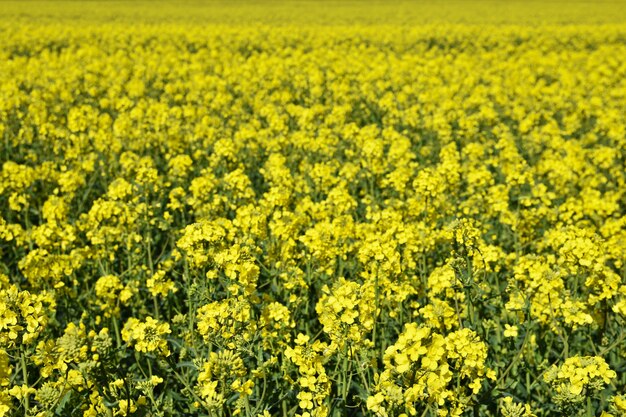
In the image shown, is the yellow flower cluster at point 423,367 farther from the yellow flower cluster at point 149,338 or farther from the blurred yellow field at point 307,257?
the yellow flower cluster at point 149,338

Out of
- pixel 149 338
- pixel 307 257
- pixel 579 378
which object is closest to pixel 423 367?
pixel 579 378

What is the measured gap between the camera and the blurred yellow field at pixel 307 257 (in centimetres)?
343

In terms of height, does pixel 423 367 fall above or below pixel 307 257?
above

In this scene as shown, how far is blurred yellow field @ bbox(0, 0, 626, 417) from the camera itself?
11.3 ft

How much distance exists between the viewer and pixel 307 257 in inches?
207

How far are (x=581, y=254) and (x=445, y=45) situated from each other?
79.5 ft

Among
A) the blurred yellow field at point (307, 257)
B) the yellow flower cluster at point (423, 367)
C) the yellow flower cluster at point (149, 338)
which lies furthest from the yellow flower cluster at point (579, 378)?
the yellow flower cluster at point (149, 338)

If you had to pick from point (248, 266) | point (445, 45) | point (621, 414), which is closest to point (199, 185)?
point (248, 266)


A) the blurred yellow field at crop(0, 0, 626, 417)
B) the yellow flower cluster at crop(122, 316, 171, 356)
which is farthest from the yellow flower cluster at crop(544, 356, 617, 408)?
the yellow flower cluster at crop(122, 316, 171, 356)

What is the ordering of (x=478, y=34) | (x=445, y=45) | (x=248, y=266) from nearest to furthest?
(x=248, y=266) < (x=445, y=45) < (x=478, y=34)

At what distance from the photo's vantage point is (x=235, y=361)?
3250 millimetres

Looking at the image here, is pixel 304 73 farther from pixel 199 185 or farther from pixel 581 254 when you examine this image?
pixel 581 254

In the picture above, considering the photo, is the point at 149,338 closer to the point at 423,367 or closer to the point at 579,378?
the point at 423,367

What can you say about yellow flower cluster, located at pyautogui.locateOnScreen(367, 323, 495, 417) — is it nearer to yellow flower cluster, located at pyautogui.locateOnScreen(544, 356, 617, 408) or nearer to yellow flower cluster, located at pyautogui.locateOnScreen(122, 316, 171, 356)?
yellow flower cluster, located at pyautogui.locateOnScreen(544, 356, 617, 408)
